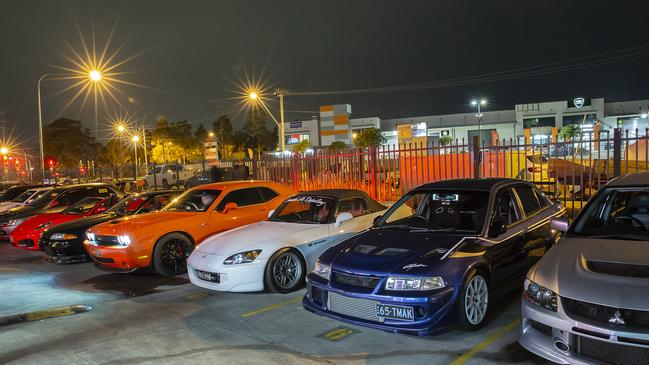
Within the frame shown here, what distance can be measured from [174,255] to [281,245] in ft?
8.55

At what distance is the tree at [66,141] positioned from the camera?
66.0m

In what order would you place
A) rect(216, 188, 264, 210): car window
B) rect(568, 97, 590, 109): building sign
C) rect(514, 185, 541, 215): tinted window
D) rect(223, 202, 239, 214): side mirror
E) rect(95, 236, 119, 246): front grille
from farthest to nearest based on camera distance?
rect(568, 97, 590, 109): building sign < rect(216, 188, 264, 210): car window < rect(223, 202, 239, 214): side mirror < rect(95, 236, 119, 246): front grille < rect(514, 185, 541, 215): tinted window

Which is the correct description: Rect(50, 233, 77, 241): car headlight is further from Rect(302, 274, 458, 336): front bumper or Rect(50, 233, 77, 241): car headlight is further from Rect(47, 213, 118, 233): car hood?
Rect(302, 274, 458, 336): front bumper

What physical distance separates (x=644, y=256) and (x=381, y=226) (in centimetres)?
276

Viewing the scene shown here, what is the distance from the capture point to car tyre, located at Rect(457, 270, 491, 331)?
13.9 ft

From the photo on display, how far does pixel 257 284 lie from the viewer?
6.08 metres

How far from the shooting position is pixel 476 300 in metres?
4.49

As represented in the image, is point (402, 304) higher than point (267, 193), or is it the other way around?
point (267, 193)

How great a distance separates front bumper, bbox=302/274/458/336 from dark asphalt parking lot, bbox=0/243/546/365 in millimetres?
242

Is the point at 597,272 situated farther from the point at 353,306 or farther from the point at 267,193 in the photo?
the point at 267,193

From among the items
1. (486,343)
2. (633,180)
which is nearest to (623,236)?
(633,180)

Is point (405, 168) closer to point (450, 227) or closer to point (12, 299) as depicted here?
point (450, 227)

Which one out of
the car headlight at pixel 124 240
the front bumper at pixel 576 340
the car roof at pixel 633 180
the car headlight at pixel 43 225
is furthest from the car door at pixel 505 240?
the car headlight at pixel 43 225

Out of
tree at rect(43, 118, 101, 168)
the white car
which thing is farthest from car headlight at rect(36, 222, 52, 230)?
tree at rect(43, 118, 101, 168)
